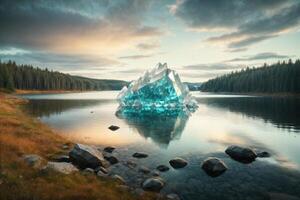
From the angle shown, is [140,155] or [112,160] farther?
[140,155]

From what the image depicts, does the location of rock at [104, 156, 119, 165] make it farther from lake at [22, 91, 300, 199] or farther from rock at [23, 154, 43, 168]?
rock at [23, 154, 43, 168]

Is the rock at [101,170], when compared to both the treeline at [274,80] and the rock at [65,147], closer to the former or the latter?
the rock at [65,147]

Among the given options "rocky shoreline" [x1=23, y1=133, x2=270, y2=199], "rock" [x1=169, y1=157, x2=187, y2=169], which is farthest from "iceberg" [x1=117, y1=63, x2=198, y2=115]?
"rock" [x1=169, y1=157, x2=187, y2=169]

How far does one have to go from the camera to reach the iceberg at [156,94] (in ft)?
196

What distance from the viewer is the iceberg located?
59656mm

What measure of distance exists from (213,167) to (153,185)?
242 inches

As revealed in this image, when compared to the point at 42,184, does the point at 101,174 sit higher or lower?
lower

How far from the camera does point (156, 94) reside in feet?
198

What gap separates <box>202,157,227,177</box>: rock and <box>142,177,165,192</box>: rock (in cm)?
486

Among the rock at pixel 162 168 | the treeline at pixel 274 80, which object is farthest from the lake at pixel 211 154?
the treeline at pixel 274 80

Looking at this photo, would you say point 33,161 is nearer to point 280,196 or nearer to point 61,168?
point 61,168

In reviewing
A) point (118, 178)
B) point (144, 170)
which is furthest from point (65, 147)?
point (118, 178)

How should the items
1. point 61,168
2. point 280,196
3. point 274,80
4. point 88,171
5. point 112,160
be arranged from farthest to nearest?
point 274,80, point 112,160, point 88,171, point 61,168, point 280,196

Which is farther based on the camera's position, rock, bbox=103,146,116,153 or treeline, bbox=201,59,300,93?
treeline, bbox=201,59,300,93
